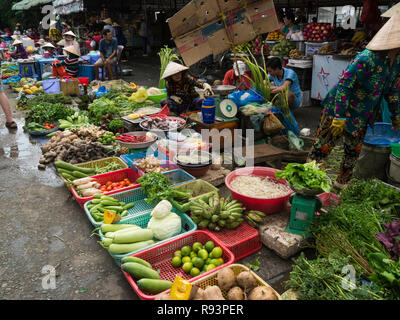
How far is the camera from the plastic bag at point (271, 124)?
4.47 meters

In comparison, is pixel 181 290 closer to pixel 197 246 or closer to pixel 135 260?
pixel 135 260

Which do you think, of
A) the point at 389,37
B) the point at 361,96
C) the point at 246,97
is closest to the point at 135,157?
the point at 246,97

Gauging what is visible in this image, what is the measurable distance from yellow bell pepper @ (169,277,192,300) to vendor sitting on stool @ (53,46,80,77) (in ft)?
31.0

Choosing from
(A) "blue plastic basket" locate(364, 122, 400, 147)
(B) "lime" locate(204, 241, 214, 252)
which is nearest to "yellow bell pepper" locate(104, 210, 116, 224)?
(B) "lime" locate(204, 241, 214, 252)

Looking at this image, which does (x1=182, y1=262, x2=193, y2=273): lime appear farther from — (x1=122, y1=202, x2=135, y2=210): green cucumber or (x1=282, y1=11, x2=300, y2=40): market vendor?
(x1=282, y1=11, x2=300, y2=40): market vendor

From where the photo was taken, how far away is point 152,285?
2.23m

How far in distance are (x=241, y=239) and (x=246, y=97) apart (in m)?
2.50

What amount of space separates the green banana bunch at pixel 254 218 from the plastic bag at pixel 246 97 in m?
2.15

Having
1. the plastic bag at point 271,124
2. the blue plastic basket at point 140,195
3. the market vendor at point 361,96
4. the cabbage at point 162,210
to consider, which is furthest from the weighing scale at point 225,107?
the cabbage at point 162,210

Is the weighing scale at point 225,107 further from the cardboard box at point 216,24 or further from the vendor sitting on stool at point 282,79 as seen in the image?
the vendor sitting on stool at point 282,79

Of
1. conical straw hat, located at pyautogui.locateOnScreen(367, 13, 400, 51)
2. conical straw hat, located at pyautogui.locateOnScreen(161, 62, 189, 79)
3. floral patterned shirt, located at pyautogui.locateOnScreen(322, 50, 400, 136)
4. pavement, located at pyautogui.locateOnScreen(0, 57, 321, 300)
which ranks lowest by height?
pavement, located at pyautogui.locateOnScreen(0, 57, 321, 300)

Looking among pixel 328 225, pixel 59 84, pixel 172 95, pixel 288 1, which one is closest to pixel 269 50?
pixel 288 1

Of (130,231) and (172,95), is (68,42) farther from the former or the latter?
(130,231)

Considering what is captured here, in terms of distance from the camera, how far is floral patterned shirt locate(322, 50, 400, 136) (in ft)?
9.96
